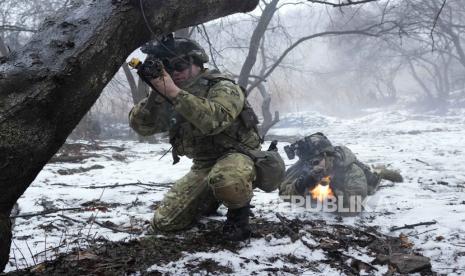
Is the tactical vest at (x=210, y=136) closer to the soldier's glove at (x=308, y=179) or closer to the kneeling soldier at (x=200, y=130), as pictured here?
the kneeling soldier at (x=200, y=130)

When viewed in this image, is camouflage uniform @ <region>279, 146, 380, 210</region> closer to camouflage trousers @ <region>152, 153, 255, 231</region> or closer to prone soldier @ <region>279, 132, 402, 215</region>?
prone soldier @ <region>279, 132, 402, 215</region>

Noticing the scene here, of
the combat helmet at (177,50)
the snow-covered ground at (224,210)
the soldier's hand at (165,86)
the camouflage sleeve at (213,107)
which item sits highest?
the combat helmet at (177,50)

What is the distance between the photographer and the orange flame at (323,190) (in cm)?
371

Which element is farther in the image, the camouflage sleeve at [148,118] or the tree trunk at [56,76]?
the camouflage sleeve at [148,118]

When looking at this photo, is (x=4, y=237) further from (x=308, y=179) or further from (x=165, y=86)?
(x=308, y=179)

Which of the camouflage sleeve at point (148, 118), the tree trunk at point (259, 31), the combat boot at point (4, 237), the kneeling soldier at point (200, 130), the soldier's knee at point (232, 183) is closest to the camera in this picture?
the combat boot at point (4, 237)

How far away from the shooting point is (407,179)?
199 inches

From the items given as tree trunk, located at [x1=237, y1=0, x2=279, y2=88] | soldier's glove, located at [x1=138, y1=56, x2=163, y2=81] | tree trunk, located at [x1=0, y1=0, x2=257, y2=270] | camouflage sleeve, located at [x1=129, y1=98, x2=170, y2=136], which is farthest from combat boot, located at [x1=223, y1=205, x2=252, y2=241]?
tree trunk, located at [x1=237, y1=0, x2=279, y2=88]

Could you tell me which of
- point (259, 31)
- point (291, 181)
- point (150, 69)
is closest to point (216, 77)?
point (150, 69)

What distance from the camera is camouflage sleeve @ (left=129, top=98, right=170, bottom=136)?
289 cm

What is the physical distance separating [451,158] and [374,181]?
2968 mm

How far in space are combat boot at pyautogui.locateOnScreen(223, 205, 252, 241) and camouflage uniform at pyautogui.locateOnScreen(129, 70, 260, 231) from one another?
0.05 meters

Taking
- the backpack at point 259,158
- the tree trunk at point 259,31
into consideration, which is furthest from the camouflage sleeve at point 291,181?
the tree trunk at point 259,31

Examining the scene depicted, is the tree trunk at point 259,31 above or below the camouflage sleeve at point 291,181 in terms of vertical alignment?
above
